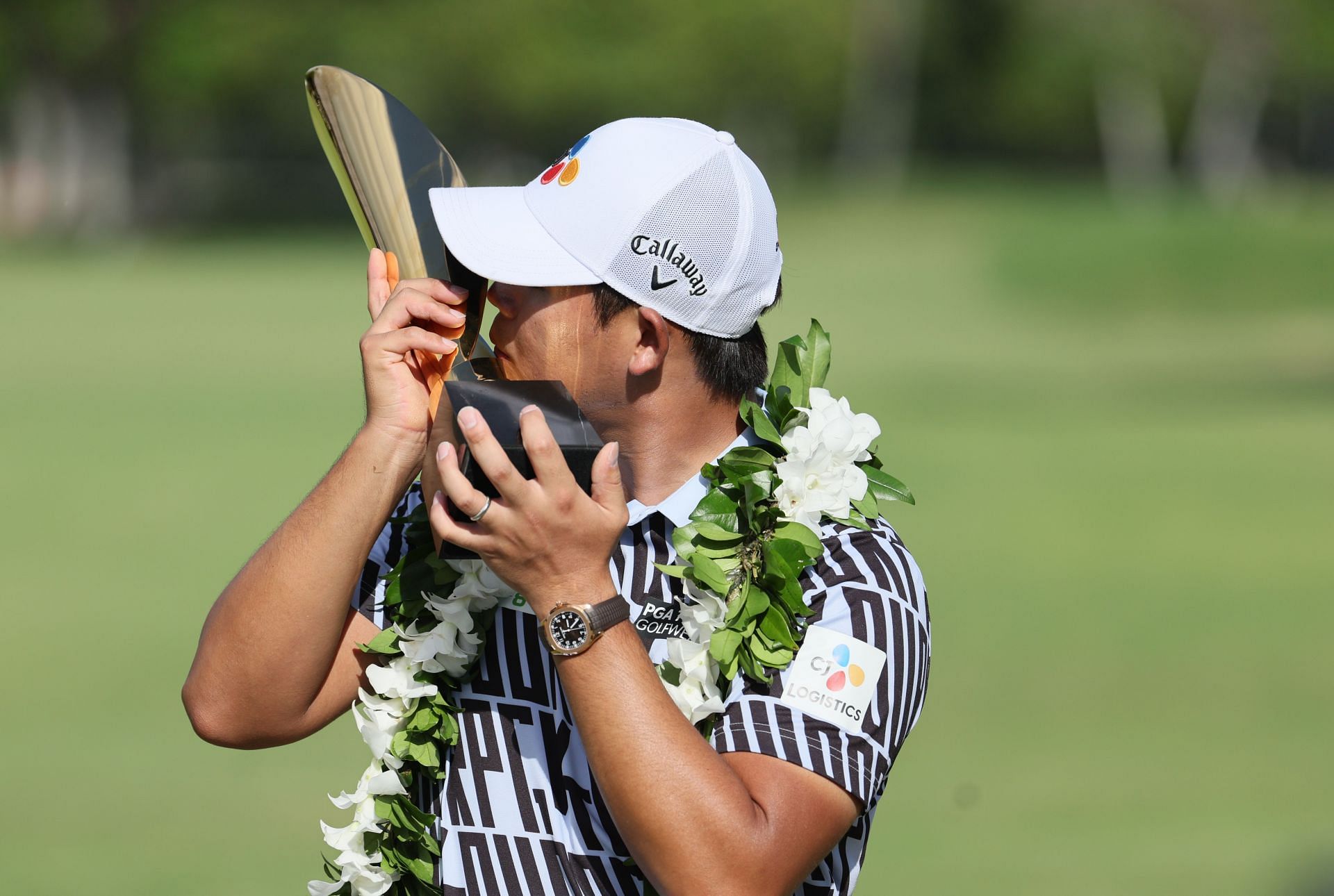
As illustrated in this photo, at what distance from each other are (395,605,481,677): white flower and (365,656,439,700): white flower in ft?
0.07

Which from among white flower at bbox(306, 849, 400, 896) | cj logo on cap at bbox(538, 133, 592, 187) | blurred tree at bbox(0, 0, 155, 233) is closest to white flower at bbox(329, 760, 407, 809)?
white flower at bbox(306, 849, 400, 896)

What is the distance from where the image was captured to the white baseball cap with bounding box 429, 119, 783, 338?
293 centimetres

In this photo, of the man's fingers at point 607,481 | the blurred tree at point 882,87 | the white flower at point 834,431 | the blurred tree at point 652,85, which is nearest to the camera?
the man's fingers at point 607,481

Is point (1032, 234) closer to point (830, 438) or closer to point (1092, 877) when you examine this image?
point (1092, 877)

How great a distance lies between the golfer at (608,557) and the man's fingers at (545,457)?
83 mm

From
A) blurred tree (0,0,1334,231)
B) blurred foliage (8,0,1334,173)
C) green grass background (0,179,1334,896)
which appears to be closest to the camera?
green grass background (0,179,1334,896)

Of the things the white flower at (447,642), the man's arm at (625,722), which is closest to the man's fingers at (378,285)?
the white flower at (447,642)

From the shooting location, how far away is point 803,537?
2.88 m

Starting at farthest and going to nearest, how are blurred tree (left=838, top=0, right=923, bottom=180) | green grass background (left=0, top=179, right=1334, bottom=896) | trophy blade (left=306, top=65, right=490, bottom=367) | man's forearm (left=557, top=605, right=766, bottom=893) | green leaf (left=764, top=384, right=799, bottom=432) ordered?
blurred tree (left=838, top=0, right=923, bottom=180), green grass background (left=0, top=179, right=1334, bottom=896), trophy blade (left=306, top=65, right=490, bottom=367), green leaf (left=764, top=384, right=799, bottom=432), man's forearm (left=557, top=605, right=766, bottom=893)

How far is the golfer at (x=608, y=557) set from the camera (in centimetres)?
272

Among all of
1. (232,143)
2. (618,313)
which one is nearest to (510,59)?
(232,143)

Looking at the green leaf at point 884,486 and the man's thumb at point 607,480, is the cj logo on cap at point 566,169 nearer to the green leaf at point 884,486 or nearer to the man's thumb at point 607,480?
the man's thumb at point 607,480

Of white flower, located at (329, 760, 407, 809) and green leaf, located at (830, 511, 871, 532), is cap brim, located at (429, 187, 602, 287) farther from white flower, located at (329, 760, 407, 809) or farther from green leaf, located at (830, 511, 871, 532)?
white flower, located at (329, 760, 407, 809)

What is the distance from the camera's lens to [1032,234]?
120 feet
